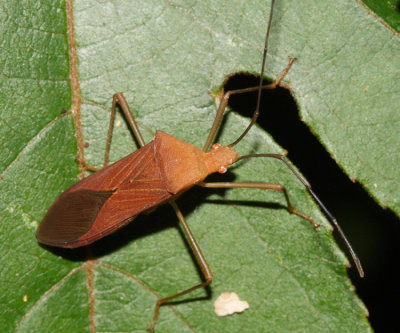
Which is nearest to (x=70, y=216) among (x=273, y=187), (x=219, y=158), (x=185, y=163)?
(x=185, y=163)

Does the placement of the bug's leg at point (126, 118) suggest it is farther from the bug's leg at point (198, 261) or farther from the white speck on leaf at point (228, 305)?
the white speck on leaf at point (228, 305)

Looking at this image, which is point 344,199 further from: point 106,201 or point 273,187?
point 106,201

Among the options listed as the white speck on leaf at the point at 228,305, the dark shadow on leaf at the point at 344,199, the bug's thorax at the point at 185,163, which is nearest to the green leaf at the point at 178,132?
the white speck on leaf at the point at 228,305

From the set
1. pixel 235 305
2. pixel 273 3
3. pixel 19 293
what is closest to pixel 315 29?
pixel 273 3

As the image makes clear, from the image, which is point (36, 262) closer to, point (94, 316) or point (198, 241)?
point (94, 316)

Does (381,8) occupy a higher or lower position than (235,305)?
higher

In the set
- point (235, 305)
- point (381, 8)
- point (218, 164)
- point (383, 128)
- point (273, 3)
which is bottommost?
point (235, 305)
